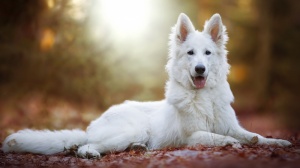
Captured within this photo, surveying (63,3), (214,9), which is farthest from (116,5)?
(214,9)

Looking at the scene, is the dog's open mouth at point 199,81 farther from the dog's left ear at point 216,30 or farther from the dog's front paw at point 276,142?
the dog's front paw at point 276,142

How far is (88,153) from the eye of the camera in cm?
607

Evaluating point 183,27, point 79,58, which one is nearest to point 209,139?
point 183,27

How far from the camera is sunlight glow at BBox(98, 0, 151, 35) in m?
13.5

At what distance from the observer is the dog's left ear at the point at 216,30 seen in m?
6.56

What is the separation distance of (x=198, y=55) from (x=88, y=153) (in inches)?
92.0

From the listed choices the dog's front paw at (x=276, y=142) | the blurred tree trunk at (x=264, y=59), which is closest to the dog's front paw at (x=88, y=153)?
the dog's front paw at (x=276, y=142)

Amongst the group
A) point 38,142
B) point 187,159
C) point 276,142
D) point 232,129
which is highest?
point 38,142

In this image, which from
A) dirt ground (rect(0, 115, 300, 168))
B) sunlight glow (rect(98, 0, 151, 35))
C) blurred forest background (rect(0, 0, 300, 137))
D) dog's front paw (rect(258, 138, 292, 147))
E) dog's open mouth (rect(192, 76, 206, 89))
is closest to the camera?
dirt ground (rect(0, 115, 300, 168))

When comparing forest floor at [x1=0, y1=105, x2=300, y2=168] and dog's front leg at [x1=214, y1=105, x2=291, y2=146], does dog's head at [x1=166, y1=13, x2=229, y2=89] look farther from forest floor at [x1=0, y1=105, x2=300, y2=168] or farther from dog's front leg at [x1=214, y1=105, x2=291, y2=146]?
forest floor at [x1=0, y1=105, x2=300, y2=168]

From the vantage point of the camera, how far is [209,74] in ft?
20.7

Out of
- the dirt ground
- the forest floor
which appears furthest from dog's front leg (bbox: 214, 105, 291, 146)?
the dirt ground

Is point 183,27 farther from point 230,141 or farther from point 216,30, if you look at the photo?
point 230,141

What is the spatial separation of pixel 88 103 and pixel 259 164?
1002cm
